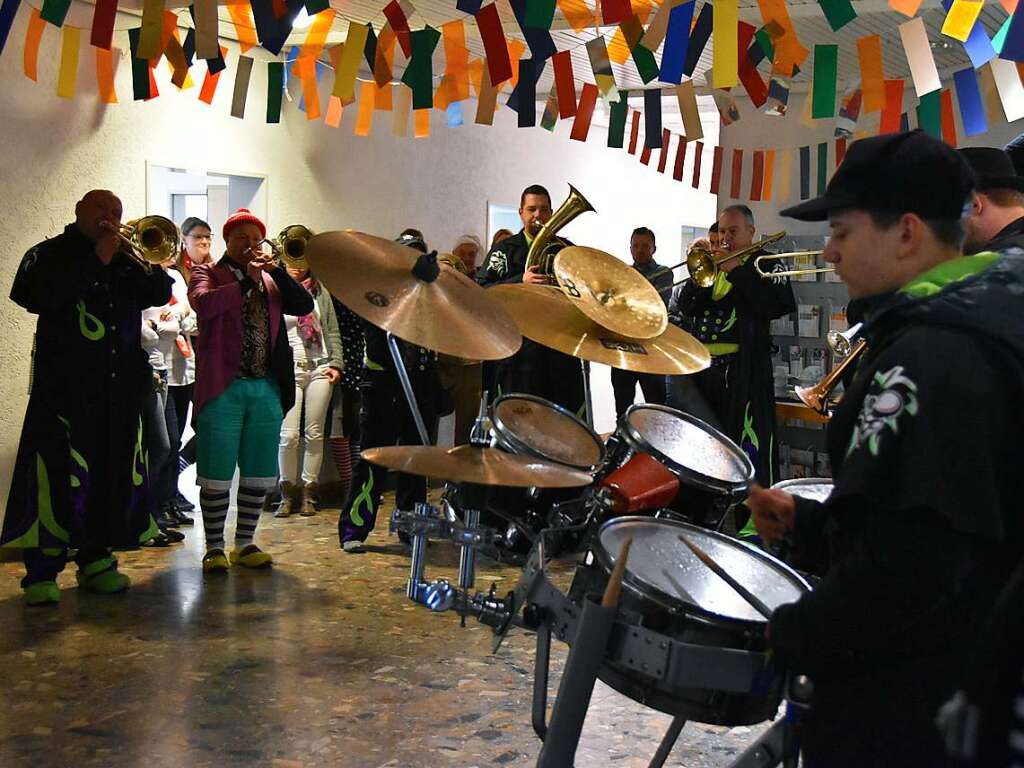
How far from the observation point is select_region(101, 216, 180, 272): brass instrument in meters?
4.36

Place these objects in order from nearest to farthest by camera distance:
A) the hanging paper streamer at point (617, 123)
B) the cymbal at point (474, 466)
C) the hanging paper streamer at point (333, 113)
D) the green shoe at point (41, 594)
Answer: the cymbal at point (474, 466) < the green shoe at point (41, 594) < the hanging paper streamer at point (617, 123) < the hanging paper streamer at point (333, 113)

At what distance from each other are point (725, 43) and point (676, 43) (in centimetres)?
28

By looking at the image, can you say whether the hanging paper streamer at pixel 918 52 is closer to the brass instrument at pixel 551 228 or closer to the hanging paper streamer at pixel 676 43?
the hanging paper streamer at pixel 676 43

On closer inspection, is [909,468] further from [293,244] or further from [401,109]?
[401,109]

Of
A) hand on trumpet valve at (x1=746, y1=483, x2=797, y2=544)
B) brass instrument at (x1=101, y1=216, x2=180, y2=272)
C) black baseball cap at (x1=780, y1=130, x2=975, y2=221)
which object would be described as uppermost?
black baseball cap at (x1=780, y1=130, x2=975, y2=221)

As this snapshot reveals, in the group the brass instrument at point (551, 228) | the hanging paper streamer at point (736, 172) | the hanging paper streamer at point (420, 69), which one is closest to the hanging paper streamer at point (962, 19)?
the brass instrument at point (551, 228)

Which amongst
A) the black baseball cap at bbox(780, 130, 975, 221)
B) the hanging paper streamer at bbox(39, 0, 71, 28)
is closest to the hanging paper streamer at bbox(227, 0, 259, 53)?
the hanging paper streamer at bbox(39, 0, 71, 28)

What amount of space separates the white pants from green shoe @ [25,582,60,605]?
6.89 ft

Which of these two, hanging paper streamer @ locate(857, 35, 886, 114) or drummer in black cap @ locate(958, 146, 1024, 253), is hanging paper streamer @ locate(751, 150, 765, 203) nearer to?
hanging paper streamer @ locate(857, 35, 886, 114)

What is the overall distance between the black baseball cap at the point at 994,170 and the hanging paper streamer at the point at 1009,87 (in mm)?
2510

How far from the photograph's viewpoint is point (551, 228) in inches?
196

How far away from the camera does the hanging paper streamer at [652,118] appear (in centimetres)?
554

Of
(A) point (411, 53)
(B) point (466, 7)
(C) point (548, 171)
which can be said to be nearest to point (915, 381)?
(B) point (466, 7)

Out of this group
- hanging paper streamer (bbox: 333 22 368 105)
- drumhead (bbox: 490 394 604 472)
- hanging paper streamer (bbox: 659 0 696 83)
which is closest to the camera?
drumhead (bbox: 490 394 604 472)
